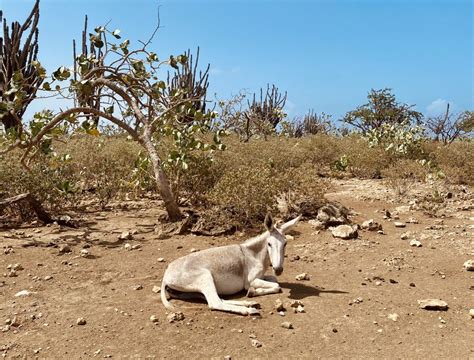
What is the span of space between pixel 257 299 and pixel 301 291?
58 cm

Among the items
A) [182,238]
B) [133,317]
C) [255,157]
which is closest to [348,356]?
[133,317]

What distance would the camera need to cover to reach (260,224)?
7.67 meters

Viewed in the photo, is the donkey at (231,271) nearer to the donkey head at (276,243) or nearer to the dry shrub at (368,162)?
the donkey head at (276,243)

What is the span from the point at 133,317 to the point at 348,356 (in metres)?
2.09

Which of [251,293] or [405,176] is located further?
[405,176]

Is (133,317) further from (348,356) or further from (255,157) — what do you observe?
(255,157)

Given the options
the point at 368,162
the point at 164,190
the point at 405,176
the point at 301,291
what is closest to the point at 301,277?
the point at 301,291

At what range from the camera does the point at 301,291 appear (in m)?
5.00

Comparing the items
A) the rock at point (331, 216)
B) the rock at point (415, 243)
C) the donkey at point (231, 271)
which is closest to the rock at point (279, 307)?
the donkey at point (231, 271)

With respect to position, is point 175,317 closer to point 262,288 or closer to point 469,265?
point 262,288

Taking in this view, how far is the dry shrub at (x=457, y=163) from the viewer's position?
1189 centimetres

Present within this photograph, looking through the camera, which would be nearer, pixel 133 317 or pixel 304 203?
pixel 133 317

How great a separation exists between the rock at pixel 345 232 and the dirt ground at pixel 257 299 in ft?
0.44

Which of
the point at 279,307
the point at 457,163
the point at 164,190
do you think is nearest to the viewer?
the point at 279,307
